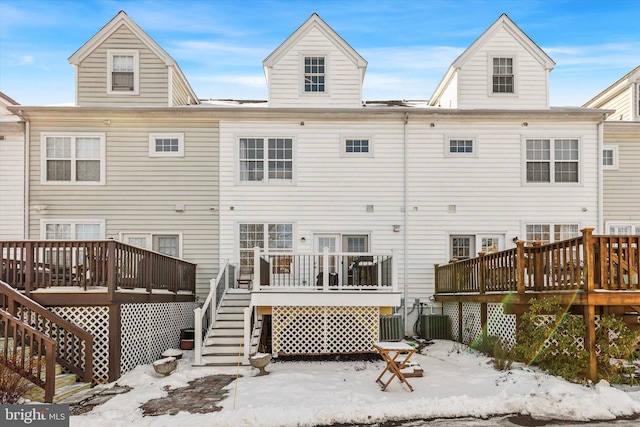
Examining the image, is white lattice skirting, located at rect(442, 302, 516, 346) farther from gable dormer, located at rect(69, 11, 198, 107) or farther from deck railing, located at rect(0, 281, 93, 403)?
gable dormer, located at rect(69, 11, 198, 107)

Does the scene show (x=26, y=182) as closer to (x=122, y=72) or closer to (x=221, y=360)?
(x=122, y=72)

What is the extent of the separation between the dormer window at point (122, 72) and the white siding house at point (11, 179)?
2859mm

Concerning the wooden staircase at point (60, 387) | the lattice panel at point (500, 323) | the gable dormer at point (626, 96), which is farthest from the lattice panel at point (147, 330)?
the gable dormer at point (626, 96)

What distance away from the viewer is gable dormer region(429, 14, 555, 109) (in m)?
16.2

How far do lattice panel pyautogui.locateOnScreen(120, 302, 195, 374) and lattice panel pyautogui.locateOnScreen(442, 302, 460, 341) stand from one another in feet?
23.7

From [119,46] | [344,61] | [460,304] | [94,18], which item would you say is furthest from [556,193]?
[94,18]

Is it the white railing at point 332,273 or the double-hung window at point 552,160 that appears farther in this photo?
the double-hung window at point 552,160

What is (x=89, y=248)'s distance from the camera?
10.2 meters

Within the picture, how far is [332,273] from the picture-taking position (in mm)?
13688

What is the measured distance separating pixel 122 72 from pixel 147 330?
827 cm

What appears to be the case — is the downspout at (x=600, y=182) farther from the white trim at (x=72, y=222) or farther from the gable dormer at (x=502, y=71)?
the white trim at (x=72, y=222)

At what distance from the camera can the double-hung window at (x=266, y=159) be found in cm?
1581

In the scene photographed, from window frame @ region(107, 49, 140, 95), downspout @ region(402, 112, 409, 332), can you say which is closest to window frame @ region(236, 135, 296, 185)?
downspout @ region(402, 112, 409, 332)

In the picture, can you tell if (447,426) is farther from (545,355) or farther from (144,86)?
(144,86)
